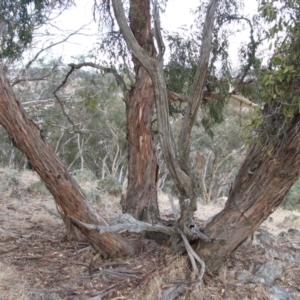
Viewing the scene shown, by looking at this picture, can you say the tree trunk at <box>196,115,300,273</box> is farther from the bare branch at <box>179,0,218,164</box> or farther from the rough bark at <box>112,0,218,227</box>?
the bare branch at <box>179,0,218,164</box>

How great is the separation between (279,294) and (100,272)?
1.84m

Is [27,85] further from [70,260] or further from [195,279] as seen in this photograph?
[195,279]

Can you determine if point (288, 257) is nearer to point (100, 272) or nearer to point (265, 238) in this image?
point (265, 238)

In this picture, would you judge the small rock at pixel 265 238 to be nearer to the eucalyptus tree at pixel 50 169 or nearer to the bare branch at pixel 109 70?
the eucalyptus tree at pixel 50 169

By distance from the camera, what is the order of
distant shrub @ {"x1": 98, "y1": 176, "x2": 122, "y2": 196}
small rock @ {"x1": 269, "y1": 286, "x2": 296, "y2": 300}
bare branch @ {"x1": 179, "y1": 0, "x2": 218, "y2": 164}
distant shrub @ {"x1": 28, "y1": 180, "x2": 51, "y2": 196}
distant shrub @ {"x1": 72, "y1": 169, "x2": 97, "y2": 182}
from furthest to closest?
1. distant shrub @ {"x1": 72, "y1": 169, "x2": 97, "y2": 182}
2. distant shrub @ {"x1": 98, "y1": 176, "x2": 122, "y2": 196}
3. distant shrub @ {"x1": 28, "y1": 180, "x2": 51, "y2": 196}
4. small rock @ {"x1": 269, "y1": 286, "x2": 296, "y2": 300}
5. bare branch @ {"x1": 179, "y1": 0, "x2": 218, "y2": 164}

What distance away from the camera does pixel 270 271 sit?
456 cm

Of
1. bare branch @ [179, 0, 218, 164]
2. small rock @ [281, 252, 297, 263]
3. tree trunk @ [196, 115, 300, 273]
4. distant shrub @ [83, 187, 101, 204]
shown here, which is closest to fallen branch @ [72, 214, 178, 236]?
tree trunk @ [196, 115, 300, 273]

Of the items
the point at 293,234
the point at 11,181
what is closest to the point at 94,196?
the point at 11,181

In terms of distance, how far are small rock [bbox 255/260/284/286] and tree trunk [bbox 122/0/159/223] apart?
1.48 metres

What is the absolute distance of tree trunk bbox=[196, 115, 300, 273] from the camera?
3.58 m

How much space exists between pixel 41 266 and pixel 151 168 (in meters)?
1.85

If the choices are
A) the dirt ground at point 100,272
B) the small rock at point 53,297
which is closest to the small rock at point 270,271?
the dirt ground at point 100,272

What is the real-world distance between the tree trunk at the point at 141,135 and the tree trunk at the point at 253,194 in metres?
1.28

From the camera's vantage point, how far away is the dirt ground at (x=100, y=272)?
153 inches
